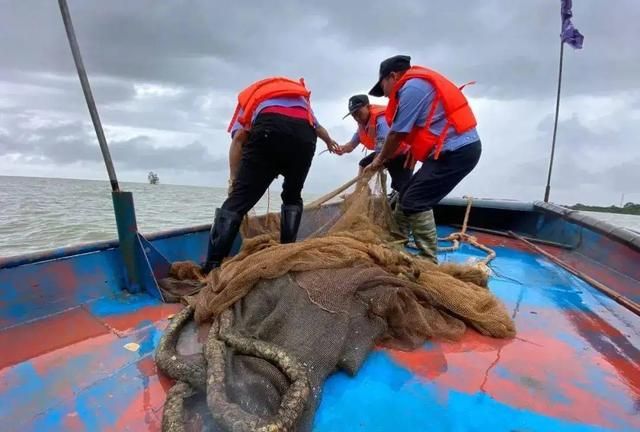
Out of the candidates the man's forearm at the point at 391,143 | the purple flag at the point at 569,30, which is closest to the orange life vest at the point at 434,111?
the man's forearm at the point at 391,143

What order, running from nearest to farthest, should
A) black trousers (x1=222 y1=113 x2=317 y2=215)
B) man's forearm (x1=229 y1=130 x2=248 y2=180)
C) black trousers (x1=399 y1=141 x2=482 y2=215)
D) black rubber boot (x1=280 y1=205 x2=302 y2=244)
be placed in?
black trousers (x1=222 y1=113 x2=317 y2=215) → man's forearm (x1=229 y1=130 x2=248 y2=180) → black trousers (x1=399 y1=141 x2=482 y2=215) → black rubber boot (x1=280 y1=205 x2=302 y2=244)

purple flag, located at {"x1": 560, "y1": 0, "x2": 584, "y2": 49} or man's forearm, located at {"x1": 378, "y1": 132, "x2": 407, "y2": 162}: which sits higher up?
purple flag, located at {"x1": 560, "y1": 0, "x2": 584, "y2": 49}

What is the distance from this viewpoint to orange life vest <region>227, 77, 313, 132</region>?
292 centimetres

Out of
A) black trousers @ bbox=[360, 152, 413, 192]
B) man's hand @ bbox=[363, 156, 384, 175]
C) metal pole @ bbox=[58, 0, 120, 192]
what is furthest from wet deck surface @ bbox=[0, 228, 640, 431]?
black trousers @ bbox=[360, 152, 413, 192]

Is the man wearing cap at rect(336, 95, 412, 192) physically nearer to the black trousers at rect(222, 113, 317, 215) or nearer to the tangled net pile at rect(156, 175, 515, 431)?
the black trousers at rect(222, 113, 317, 215)

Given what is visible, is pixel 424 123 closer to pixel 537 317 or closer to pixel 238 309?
pixel 537 317

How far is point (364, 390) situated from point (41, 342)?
1.66 metres

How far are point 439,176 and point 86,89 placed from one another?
8.59 ft

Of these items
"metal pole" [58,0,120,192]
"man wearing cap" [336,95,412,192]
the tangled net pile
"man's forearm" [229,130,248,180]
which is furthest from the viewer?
"man wearing cap" [336,95,412,192]

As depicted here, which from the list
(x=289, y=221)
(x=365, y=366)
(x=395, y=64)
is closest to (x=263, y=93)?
(x=289, y=221)

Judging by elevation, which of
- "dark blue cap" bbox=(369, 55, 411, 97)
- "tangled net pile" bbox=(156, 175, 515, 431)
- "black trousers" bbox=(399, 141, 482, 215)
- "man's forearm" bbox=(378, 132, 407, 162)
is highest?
"dark blue cap" bbox=(369, 55, 411, 97)

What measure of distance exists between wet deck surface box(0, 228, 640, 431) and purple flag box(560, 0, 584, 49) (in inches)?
197

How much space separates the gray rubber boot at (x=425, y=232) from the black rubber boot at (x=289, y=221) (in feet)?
3.29

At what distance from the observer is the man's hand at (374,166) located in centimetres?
375
